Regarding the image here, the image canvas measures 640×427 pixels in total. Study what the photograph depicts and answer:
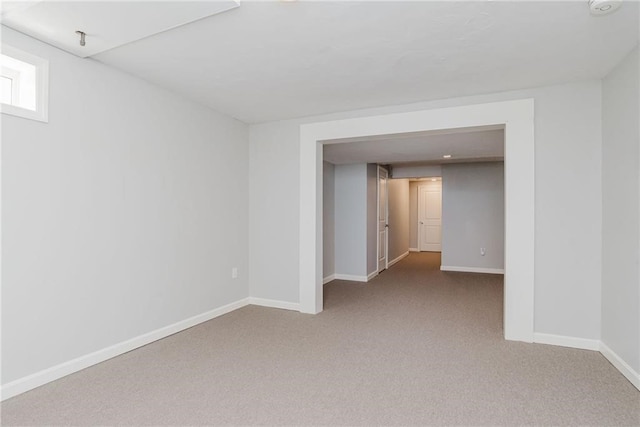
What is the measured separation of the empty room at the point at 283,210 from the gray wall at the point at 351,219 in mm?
1873

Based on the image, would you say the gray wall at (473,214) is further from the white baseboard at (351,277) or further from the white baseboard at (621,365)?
the white baseboard at (621,365)

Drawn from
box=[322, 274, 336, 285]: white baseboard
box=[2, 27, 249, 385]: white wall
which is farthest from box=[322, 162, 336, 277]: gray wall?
box=[2, 27, 249, 385]: white wall

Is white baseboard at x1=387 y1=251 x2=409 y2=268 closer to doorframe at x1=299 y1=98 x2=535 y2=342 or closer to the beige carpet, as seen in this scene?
the beige carpet

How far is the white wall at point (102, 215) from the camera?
2.25m

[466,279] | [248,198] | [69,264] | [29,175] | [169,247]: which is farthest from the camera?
[466,279]

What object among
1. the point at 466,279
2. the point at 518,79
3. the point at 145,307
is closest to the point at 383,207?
the point at 466,279

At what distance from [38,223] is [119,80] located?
4.26 ft

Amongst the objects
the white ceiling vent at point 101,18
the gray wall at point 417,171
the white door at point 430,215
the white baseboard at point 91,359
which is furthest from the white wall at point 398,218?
the white ceiling vent at point 101,18

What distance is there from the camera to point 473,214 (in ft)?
23.4

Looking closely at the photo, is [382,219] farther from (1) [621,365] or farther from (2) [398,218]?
(1) [621,365]

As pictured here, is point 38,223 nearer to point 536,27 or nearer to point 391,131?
point 391,131

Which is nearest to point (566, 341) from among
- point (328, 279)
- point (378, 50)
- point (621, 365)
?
point (621, 365)

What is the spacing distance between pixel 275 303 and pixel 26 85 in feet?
10.3

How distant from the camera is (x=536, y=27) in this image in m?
2.14
